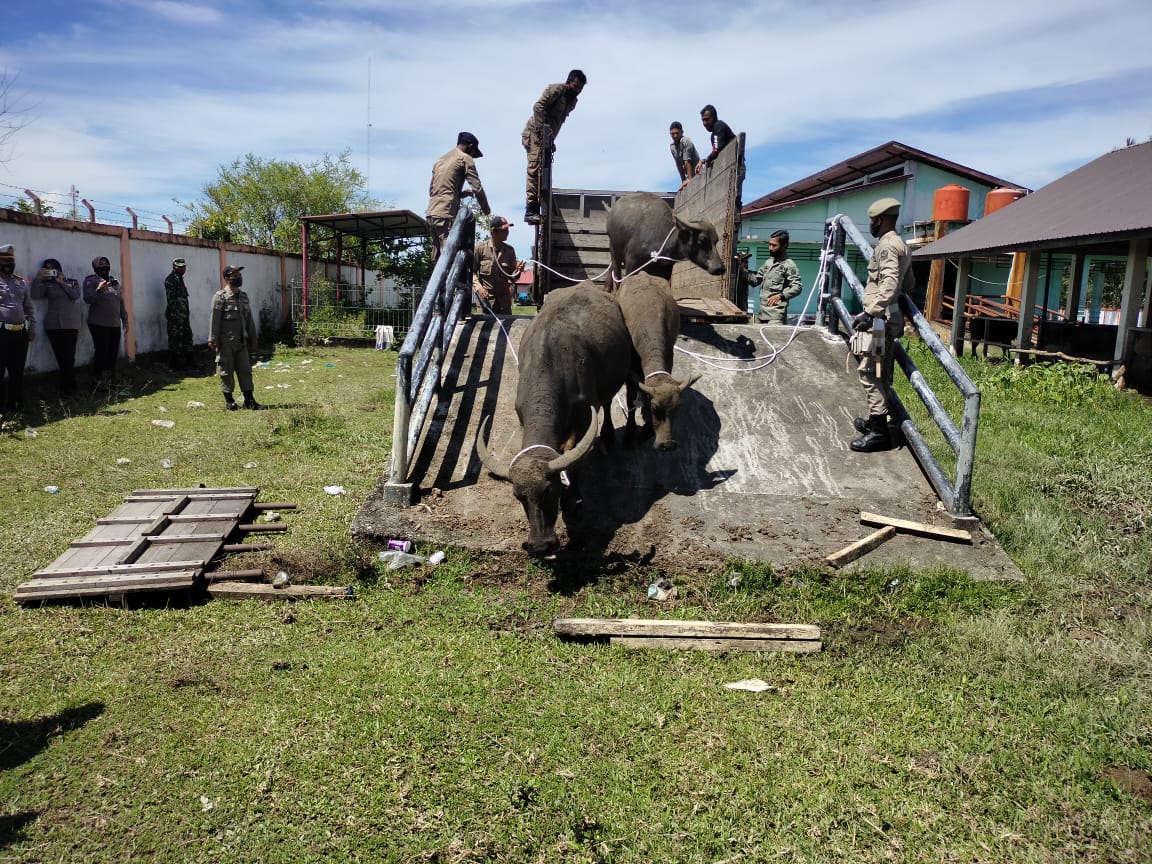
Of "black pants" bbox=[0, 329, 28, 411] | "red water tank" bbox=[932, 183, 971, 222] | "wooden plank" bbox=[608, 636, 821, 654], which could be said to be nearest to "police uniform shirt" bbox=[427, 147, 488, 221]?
"black pants" bbox=[0, 329, 28, 411]

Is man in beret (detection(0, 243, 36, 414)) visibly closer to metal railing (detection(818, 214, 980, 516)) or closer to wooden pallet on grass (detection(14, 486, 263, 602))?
wooden pallet on grass (detection(14, 486, 263, 602))

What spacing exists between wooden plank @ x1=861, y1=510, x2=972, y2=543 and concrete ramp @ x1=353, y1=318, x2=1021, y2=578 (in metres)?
0.06

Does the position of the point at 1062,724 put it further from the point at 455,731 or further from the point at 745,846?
the point at 455,731

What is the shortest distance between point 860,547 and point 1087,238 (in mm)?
11370

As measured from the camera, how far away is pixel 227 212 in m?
40.4

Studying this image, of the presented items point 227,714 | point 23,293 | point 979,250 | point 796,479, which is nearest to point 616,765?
point 227,714

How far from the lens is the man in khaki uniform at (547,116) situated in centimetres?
1080

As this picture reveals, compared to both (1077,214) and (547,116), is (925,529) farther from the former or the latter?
(1077,214)

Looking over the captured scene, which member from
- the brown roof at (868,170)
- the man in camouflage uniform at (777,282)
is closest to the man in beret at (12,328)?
the man in camouflage uniform at (777,282)

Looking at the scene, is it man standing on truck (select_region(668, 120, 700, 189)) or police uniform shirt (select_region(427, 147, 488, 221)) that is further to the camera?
man standing on truck (select_region(668, 120, 700, 189))

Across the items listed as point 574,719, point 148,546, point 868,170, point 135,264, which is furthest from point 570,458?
point 868,170

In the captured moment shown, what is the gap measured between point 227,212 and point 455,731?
43.1m

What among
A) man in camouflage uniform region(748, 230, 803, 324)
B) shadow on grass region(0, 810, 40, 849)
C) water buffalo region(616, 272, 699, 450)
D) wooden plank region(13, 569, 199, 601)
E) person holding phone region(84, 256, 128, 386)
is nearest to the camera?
shadow on grass region(0, 810, 40, 849)

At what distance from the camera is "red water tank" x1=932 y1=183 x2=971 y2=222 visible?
23891mm
